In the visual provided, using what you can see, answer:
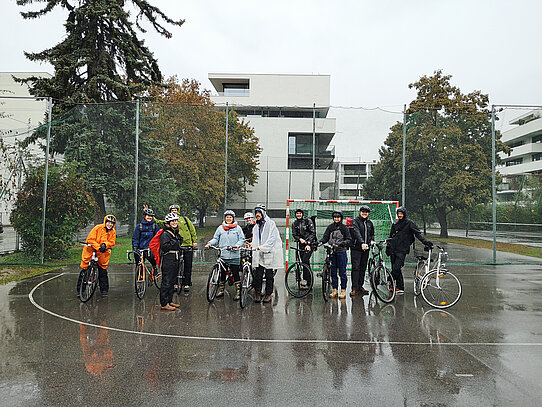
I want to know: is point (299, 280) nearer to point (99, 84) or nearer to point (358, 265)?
point (358, 265)

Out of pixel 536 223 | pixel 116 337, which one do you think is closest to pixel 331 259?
pixel 116 337

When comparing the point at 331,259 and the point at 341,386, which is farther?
the point at 331,259

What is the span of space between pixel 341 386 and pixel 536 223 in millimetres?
16317

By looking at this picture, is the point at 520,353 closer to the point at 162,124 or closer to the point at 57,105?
the point at 162,124

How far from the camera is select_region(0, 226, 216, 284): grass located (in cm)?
1123

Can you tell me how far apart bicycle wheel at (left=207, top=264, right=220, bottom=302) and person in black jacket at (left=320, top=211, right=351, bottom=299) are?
2.26m

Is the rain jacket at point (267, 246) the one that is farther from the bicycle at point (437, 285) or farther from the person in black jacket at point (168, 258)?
the bicycle at point (437, 285)

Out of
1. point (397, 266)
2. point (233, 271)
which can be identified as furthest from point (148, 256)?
point (397, 266)

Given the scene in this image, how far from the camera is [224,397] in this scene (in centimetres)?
403

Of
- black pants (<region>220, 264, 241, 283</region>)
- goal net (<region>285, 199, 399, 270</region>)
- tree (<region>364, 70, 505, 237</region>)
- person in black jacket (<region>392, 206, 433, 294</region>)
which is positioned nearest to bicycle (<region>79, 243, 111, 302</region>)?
black pants (<region>220, 264, 241, 283</region>)

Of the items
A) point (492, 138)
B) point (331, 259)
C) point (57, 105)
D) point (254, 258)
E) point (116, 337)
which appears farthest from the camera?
point (57, 105)

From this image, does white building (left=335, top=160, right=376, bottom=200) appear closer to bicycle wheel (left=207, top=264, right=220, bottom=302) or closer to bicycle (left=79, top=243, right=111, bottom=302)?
bicycle wheel (left=207, top=264, right=220, bottom=302)

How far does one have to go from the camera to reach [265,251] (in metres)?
7.89

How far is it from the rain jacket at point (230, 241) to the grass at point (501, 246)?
969 centimetres
